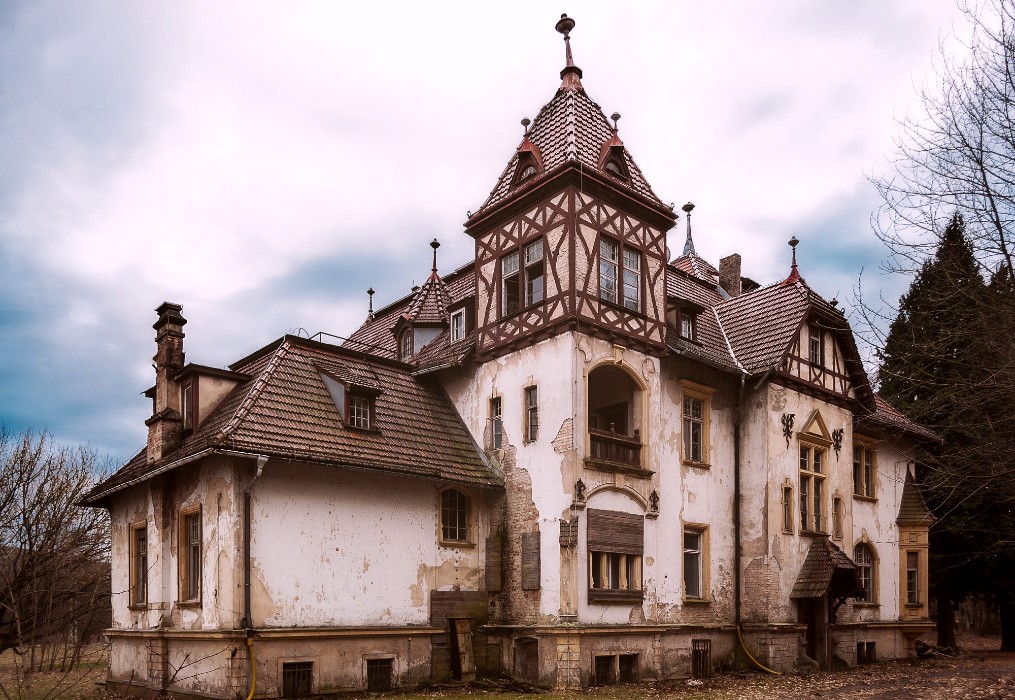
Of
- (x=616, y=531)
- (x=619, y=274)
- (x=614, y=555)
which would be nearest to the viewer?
(x=616, y=531)

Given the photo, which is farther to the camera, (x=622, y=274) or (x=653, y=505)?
(x=622, y=274)

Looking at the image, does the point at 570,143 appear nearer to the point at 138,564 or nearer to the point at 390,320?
the point at 390,320

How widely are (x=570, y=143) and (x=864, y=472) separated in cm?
1588

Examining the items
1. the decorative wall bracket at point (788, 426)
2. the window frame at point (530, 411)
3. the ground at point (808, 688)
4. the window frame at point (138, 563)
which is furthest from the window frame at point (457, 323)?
the ground at point (808, 688)

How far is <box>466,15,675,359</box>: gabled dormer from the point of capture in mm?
22047

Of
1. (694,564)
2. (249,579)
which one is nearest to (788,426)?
(694,564)

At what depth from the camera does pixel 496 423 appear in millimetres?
23359

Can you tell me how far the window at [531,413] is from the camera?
22.2m

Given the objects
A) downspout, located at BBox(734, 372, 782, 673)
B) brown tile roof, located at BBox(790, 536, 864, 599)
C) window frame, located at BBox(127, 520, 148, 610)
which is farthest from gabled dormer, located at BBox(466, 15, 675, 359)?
window frame, located at BBox(127, 520, 148, 610)

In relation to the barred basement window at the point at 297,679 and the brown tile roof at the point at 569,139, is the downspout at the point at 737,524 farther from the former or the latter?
the barred basement window at the point at 297,679

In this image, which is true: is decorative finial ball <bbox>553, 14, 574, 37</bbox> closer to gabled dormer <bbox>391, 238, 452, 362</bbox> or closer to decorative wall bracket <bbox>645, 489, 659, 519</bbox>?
gabled dormer <bbox>391, 238, 452, 362</bbox>

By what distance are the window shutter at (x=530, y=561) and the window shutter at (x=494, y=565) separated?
0.89m

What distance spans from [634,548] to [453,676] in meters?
5.16

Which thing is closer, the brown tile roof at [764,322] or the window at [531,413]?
the window at [531,413]
